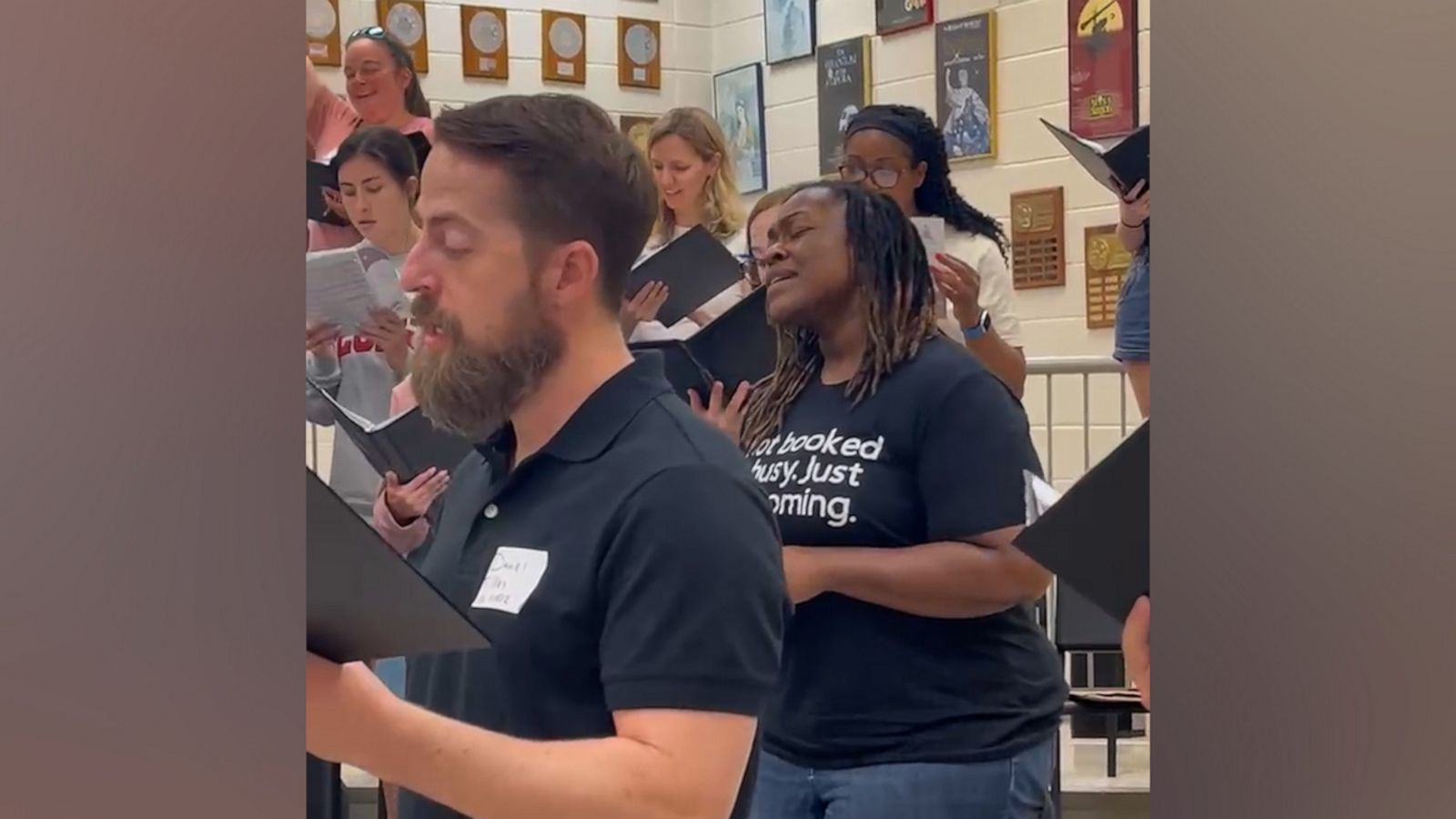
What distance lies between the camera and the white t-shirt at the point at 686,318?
143 centimetres

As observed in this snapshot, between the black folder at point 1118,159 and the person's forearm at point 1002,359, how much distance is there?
21 centimetres

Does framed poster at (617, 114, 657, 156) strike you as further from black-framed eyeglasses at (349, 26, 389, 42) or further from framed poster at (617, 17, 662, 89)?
black-framed eyeglasses at (349, 26, 389, 42)

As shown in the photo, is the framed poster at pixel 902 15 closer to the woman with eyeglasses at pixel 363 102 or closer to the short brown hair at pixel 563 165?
the short brown hair at pixel 563 165

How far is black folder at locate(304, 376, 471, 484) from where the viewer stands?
1245 mm

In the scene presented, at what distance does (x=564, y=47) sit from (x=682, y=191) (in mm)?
192

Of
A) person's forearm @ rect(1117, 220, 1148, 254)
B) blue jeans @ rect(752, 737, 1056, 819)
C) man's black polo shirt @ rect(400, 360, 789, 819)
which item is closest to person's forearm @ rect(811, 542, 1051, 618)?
blue jeans @ rect(752, 737, 1056, 819)

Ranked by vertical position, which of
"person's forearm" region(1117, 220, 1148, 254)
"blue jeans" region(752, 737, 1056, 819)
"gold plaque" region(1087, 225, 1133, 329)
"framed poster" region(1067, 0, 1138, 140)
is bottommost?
"blue jeans" region(752, 737, 1056, 819)

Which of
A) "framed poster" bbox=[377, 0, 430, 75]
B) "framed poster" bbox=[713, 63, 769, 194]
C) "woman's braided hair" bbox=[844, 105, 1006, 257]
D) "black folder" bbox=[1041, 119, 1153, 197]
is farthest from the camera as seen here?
"woman's braided hair" bbox=[844, 105, 1006, 257]

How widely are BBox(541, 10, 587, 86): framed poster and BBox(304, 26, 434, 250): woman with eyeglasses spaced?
0.36 feet

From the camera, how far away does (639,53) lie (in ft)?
4.47

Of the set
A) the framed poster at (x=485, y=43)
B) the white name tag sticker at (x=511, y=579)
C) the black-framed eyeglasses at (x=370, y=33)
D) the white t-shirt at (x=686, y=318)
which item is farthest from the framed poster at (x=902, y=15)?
the white name tag sticker at (x=511, y=579)
